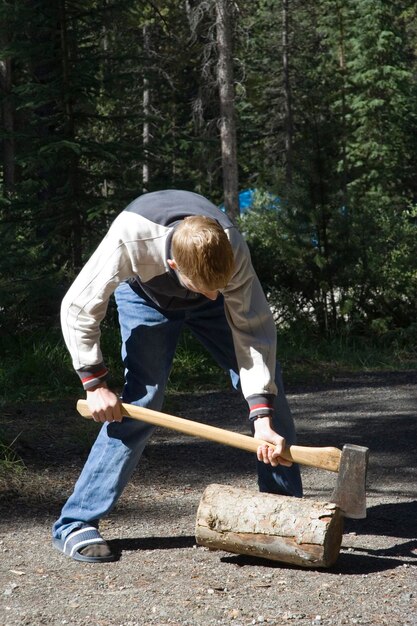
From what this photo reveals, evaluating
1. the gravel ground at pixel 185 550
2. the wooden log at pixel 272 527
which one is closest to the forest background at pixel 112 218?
the gravel ground at pixel 185 550

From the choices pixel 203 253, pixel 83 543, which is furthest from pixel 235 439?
pixel 203 253

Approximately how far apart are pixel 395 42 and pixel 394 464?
89.2 feet

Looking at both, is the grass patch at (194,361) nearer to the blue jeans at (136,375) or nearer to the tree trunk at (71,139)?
the tree trunk at (71,139)

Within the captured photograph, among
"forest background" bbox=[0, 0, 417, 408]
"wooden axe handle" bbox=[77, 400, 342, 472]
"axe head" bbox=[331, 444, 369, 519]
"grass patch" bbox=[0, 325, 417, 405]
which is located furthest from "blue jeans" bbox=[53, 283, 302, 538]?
"forest background" bbox=[0, 0, 417, 408]

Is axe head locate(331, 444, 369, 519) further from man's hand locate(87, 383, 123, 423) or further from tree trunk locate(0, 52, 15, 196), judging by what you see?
tree trunk locate(0, 52, 15, 196)

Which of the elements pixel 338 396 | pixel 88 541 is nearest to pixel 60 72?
pixel 338 396

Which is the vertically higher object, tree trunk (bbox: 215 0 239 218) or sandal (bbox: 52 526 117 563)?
tree trunk (bbox: 215 0 239 218)

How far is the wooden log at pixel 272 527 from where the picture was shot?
3.54 m

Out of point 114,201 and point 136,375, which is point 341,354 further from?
point 136,375

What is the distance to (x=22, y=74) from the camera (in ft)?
44.5

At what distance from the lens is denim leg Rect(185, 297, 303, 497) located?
3717mm

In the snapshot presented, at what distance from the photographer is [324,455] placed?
3.53 m

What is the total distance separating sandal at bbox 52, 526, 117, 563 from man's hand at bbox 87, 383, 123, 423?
59 cm

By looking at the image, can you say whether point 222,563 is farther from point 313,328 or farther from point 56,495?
point 313,328
